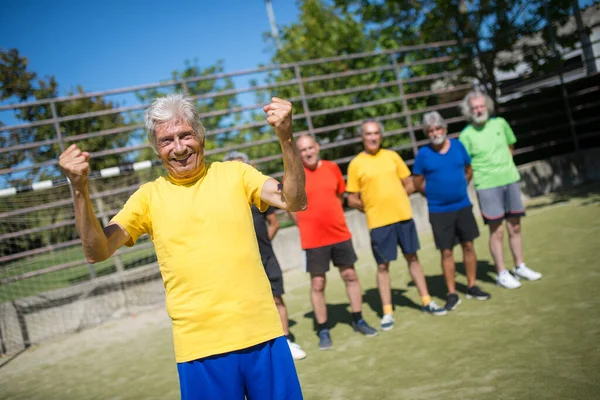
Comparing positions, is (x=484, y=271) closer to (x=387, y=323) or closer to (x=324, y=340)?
(x=387, y=323)

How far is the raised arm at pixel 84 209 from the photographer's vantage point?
177 cm

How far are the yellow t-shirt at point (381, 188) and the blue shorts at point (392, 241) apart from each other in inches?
3.1

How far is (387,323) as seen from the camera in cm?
466

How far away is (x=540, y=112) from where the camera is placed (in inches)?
439

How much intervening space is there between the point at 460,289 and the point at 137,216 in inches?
163

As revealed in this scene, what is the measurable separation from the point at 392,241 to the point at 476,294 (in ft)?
3.32

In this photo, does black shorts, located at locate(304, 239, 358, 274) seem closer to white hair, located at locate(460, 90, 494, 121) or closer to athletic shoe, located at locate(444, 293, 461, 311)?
athletic shoe, located at locate(444, 293, 461, 311)

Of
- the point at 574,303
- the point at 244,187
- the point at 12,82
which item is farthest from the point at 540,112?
the point at 12,82

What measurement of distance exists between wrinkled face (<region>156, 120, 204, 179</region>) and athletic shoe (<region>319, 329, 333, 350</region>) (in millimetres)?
2856

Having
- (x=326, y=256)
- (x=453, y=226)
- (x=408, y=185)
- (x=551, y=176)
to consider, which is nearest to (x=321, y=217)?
(x=326, y=256)

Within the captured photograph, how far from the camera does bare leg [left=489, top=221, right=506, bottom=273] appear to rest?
5.12m

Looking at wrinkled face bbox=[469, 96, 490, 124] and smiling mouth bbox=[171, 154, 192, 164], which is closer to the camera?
smiling mouth bbox=[171, 154, 192, 164]

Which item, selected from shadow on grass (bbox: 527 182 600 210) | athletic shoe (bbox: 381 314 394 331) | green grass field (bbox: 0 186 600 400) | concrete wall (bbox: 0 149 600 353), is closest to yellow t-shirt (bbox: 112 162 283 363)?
green grass field (bbox: 0 186 600 400)

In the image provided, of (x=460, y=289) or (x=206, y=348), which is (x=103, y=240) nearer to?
(x=206, y=348)
